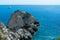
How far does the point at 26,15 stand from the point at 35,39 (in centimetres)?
362

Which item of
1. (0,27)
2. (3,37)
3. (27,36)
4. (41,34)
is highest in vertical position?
(41,34)

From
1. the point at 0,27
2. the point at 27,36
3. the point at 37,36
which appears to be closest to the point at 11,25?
the point at 37,36

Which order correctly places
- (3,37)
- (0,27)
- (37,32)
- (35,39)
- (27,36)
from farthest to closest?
(37,32), (35,39), (27,36), (0,27), (3,37)

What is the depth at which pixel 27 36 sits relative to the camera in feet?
92.5

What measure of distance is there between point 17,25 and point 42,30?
23.2ft

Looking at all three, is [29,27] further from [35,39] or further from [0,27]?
[0,27]

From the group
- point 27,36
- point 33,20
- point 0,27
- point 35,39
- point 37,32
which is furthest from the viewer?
point 37,32

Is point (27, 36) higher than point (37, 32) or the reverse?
the reverse

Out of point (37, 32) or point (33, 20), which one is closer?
point (33, 20)

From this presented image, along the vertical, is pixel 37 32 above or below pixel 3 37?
above

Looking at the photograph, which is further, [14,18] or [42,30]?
[42,30]

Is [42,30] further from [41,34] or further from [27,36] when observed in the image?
[27,36]

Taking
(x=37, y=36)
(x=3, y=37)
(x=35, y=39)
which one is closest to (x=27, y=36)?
(x=35, y=39)

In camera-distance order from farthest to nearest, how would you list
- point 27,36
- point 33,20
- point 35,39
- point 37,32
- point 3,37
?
point 37,32 < point 33,20 < point 35,39 < point 27,36 < point 3,37
